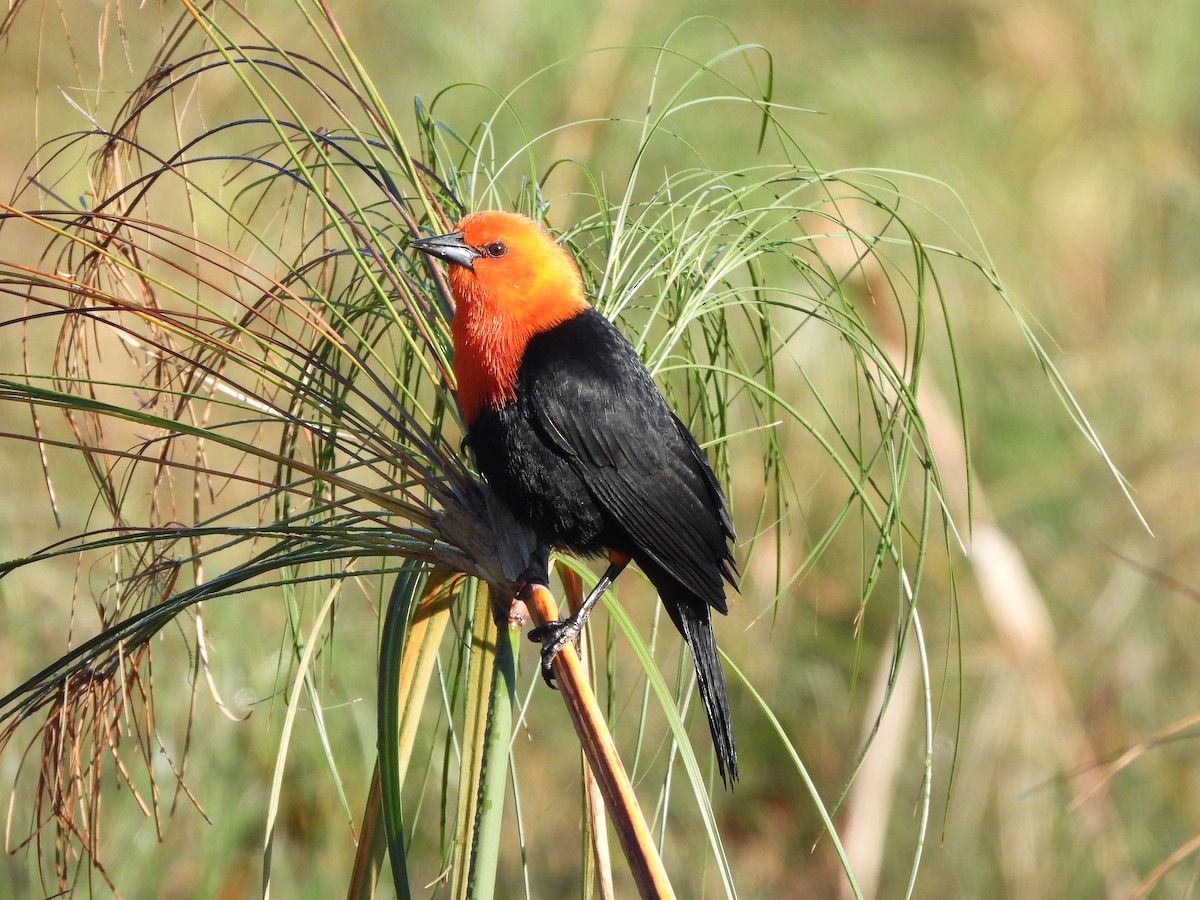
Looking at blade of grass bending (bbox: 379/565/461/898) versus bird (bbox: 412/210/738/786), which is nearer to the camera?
blade of grass bending (bbox: 379/565/461/898)

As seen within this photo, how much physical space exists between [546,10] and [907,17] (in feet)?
7.38

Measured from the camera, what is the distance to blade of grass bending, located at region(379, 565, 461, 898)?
1.33 m

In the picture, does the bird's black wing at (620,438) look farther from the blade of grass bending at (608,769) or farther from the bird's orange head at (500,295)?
the blade of grass bending at (608,769)

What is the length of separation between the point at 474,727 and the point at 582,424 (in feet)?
2.60

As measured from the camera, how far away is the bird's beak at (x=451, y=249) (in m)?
1.83

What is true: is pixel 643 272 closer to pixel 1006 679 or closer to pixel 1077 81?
pixel 1006 679

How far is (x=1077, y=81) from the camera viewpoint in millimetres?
5508

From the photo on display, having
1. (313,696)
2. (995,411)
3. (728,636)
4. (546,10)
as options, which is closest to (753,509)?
(728,636)

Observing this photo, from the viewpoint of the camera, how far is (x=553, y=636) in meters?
1.59

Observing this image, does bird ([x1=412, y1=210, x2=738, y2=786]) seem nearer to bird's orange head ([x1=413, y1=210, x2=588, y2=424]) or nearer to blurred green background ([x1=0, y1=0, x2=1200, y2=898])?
bird's orange head ([x1=413, y1=210, x2=588, y2=424])

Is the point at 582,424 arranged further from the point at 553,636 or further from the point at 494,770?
the point at 494,770

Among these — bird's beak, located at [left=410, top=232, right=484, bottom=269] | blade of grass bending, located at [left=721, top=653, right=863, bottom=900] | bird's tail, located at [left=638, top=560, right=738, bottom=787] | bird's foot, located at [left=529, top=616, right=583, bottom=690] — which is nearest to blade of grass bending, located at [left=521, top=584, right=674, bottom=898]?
bird's foot, located at [left=529, top=616, right=583, bottom=690]

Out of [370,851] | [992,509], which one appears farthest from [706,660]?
[992,509]

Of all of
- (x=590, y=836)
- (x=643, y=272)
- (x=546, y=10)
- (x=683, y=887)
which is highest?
(x=546, y=10)
